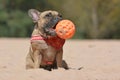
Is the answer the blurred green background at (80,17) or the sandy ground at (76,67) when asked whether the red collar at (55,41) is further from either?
the blurred green background at (80,17)

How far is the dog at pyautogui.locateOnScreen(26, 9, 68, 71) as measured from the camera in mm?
10656

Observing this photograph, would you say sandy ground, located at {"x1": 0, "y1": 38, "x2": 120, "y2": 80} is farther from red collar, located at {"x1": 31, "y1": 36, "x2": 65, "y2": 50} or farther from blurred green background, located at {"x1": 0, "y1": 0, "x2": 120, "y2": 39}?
blurred green background, located at {"x1": 0, "y1": 0, "x2": 120, "y2": 39}

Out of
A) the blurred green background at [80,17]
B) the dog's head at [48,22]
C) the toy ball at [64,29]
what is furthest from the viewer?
the blurred green background at [80,17]

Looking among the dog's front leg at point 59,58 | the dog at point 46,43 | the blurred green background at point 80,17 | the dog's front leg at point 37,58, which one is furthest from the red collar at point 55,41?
the blurred green background at point 80,17

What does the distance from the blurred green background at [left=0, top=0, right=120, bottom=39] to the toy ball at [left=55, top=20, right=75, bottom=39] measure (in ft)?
92.8

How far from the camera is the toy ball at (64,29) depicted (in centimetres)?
1052

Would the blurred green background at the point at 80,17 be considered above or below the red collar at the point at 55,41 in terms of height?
below

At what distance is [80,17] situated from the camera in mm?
43719

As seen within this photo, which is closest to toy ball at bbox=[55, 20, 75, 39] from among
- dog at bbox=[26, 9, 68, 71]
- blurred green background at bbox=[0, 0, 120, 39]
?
dog at bbox=[26, 9, 68, 71]

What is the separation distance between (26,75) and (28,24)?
30.8 m

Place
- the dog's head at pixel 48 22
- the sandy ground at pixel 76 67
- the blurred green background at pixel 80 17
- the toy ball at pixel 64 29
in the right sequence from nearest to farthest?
the sandy ground at pixel 76 67 → the toy ball at pixel 64 29 → the dog's head at pixel 48 22 → the blurred green background at pixel 80 17

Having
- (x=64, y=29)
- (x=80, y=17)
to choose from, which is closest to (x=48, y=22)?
(x=64, y=29)

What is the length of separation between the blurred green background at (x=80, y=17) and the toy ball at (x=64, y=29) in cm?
2830

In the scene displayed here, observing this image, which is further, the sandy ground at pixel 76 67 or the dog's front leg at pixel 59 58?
the dog's front leg at pixel 59 58
